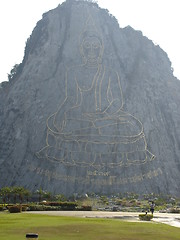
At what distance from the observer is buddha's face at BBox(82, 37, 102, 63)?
60.5 meters

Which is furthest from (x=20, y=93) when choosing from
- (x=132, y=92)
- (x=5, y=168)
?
→ (x=132, y=92)

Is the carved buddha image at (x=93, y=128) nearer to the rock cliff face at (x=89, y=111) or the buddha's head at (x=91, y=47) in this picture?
the rock cliff face at (x=89, y=111)

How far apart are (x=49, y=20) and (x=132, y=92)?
920 inches

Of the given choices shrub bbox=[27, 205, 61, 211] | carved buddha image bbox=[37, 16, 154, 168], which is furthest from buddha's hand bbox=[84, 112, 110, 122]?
shrub bbox=[27, 205, 61, 211]

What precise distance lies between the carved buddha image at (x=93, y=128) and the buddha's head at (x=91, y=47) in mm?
1399

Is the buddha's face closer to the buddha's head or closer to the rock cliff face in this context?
the buddha's head

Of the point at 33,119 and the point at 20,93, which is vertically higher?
the point at 20,93

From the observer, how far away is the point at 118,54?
213 ft

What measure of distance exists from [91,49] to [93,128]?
16.8m

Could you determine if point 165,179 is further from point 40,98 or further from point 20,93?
point 20,93

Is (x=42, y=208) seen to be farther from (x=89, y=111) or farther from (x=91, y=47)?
(x=91, y=47)

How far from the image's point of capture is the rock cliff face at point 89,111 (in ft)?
165

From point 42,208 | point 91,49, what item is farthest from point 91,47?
point 42,208

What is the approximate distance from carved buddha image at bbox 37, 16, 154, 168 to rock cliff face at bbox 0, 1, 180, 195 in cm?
16
